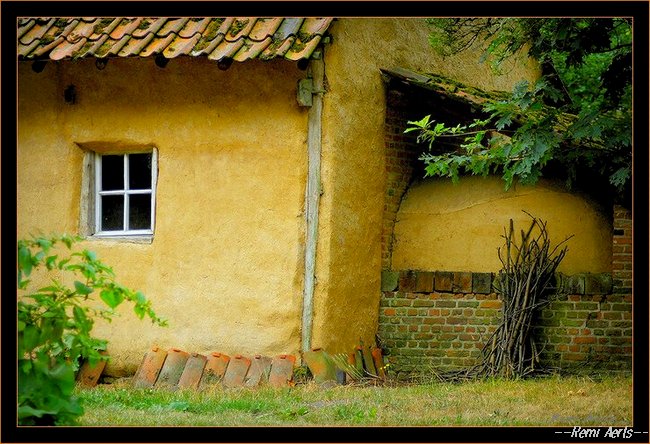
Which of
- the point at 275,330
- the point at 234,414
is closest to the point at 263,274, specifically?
the point at 275,330

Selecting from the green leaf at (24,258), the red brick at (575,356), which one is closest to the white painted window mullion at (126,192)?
the red brick at (575,356)

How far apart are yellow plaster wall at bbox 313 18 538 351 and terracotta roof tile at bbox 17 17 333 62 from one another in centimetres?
51

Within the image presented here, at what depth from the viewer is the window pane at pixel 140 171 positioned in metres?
10.2

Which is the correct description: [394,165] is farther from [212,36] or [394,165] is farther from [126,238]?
[126,238]

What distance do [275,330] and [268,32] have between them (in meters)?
2.83

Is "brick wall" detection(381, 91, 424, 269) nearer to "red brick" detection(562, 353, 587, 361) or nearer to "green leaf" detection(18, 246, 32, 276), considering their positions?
"red brick" detection(562, 353, 587, 361)

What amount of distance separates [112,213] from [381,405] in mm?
3998

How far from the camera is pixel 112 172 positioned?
→ 34.2 ft

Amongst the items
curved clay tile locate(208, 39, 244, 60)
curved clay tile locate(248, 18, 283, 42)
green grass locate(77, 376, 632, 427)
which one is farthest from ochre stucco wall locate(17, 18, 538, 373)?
green grass locate(77, 376, 632, 427)

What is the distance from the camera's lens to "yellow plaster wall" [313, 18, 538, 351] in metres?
9.41

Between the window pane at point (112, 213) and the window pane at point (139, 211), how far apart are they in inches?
5.3

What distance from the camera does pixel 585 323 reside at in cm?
980

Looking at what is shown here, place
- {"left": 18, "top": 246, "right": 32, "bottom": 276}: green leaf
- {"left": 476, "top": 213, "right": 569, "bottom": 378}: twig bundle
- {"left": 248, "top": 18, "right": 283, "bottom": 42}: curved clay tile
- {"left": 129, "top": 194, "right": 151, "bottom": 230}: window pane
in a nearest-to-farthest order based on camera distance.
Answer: {"left": 18, "top": 246, "right": 32, "bottom": 276}: green leaf < {"left": 248, "top": 18, "right": 283, "bottom": 42}: curved clay tile < {"left": 476, "top": 213, "right": 569, "bottom": 378}: twig bundle < {"left": 129, "top": 194, "right": 151, "bottom": 230}: window pane

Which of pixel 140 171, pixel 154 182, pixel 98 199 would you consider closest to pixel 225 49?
pixel 154 182
